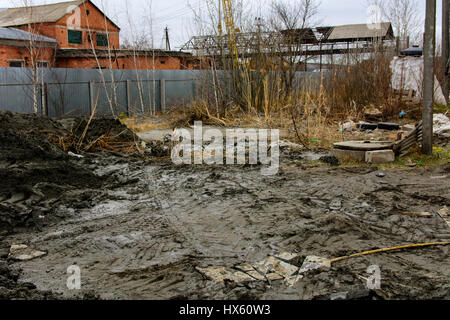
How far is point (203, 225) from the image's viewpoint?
4605 millimetres

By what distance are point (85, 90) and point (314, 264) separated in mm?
14520

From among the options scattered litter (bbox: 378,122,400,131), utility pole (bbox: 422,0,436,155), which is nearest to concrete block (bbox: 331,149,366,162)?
utility pole (bbox: 422,0,436,155)

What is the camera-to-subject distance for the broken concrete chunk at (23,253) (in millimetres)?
3863

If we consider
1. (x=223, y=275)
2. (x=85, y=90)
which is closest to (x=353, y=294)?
(x=223, y=275)

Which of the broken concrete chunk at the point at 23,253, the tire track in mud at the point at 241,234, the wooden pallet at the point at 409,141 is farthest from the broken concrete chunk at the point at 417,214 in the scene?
the broken concrete chunk at the point at 23,253

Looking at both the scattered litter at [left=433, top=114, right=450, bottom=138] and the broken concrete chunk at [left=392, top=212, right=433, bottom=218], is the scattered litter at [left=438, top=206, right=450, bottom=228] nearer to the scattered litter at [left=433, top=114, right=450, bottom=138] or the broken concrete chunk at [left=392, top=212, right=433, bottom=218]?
the broken concrete chunk at [left=392, top=212, right=433, bottom=218]

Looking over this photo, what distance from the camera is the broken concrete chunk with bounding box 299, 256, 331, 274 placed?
11.2 feet

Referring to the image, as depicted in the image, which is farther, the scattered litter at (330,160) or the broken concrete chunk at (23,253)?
the scattered litter at (330,160)

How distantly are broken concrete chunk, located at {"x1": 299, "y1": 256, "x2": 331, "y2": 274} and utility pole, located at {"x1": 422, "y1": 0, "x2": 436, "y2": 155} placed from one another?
478 cm

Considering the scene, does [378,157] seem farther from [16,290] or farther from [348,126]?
[16,290]

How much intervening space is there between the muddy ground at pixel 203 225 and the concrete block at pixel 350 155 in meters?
0.54

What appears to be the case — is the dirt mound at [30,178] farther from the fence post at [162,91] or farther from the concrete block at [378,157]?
the fence post at [162,91]

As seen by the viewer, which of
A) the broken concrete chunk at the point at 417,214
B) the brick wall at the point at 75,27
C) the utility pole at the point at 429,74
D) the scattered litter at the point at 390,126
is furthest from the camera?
the brick wall at the point at 75,27
